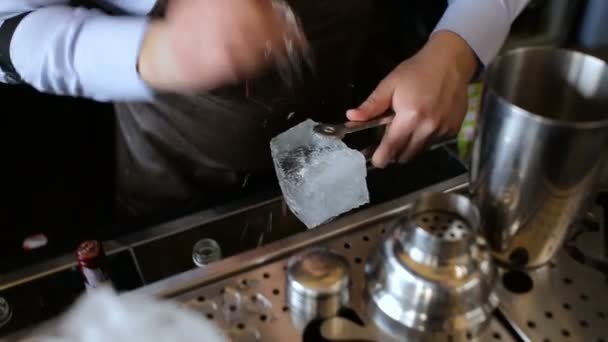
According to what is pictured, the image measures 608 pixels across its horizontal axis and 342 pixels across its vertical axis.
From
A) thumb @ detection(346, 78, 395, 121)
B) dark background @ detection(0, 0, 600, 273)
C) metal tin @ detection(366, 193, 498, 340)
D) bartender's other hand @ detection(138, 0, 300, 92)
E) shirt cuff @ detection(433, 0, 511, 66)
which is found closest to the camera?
metal tin @ detection(366, 193, 498, 340)

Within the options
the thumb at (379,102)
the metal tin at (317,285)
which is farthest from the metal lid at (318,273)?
the thumb at (379,102)

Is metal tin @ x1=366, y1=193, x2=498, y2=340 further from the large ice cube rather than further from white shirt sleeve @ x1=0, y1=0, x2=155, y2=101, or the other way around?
white shirt sleeve @ x1=0, y1=0, x2=155, y2=101

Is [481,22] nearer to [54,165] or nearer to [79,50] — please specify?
[79,50]

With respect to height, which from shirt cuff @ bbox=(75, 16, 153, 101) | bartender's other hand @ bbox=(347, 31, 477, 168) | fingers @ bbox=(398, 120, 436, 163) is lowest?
fingers @ bbox=(398, 120, 436, 163)

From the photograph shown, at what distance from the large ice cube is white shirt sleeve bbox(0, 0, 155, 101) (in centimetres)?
17

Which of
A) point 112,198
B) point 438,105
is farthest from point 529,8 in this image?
point 112,198

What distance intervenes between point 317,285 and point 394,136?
0.28m

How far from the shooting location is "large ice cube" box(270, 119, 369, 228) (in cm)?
65

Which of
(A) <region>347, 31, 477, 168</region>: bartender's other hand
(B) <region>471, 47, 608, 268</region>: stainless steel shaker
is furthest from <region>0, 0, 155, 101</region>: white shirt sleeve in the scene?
(B) <region>471, 47, 608, 268</region>: stainless steel shaker

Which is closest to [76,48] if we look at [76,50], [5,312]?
[76,50]

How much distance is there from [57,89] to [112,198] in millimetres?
368

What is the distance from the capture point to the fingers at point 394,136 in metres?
0.70

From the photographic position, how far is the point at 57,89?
70cm

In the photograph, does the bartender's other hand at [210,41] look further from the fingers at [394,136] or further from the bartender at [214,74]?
the fingers at [394,136]
